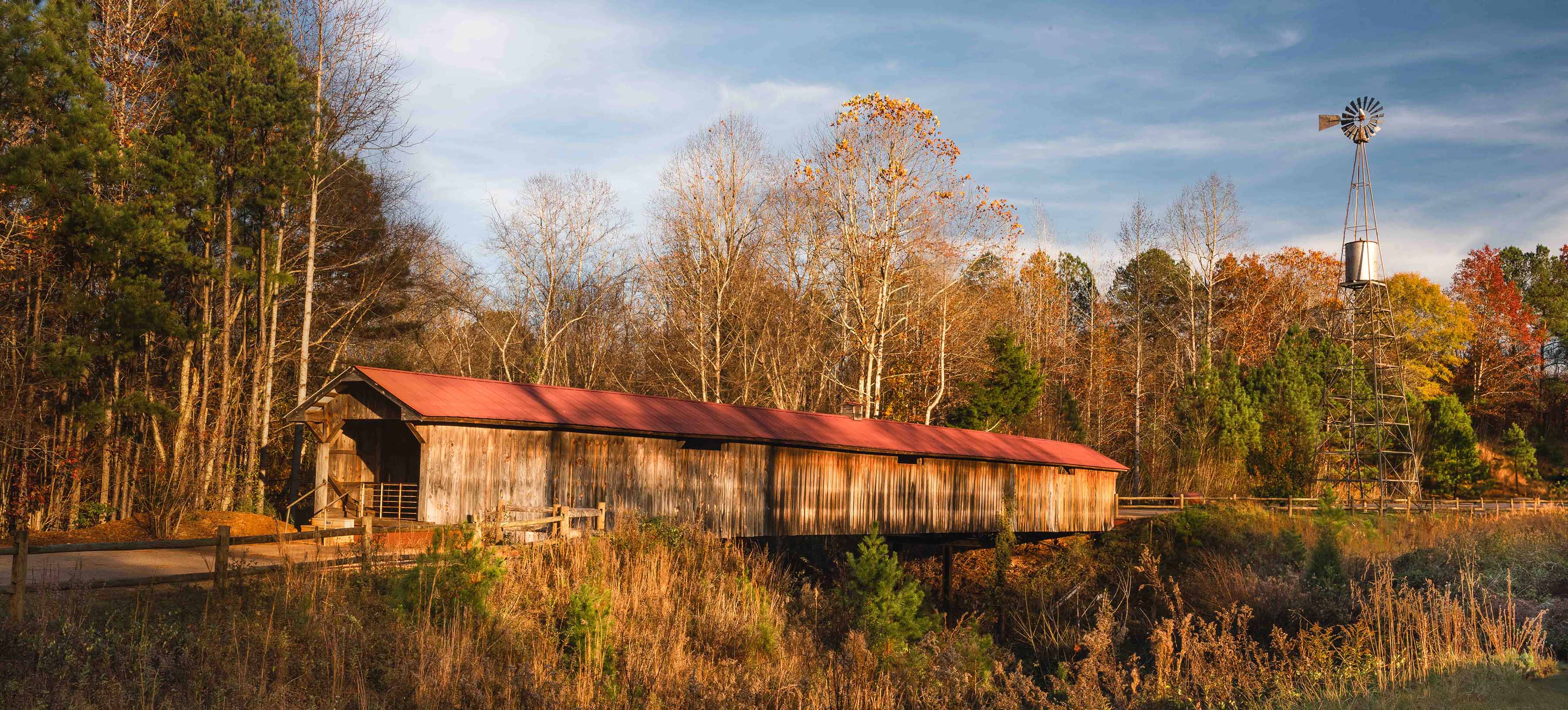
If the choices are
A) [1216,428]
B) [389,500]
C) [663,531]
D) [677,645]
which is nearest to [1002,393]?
[1216,428]

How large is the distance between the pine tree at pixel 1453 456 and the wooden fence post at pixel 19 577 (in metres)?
48.8

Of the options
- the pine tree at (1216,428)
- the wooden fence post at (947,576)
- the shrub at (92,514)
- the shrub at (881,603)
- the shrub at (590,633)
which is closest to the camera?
the shrub at (590,633)

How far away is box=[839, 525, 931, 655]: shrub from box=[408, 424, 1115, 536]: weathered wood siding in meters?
1.61

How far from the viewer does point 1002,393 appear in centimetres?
3531

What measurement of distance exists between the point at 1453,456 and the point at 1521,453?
494cm

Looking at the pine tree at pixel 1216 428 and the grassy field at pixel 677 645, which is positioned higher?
the pine tree at pixel 1216 428

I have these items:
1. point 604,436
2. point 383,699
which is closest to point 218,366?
point 604,436

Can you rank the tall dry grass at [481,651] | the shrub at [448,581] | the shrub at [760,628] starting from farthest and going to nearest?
the shrub at [760,628] → the shrub at [448,581] → the tall dry grass at [481,651]

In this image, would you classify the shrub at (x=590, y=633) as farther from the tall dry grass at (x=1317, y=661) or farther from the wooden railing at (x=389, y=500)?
the wooden railing at (x=389, y=500)

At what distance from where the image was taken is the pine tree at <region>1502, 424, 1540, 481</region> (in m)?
44.9

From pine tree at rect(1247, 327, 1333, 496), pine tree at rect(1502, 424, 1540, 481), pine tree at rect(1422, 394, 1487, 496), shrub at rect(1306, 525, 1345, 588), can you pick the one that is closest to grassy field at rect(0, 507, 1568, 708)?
shrub at rect(1306, 525, 1345, 588)

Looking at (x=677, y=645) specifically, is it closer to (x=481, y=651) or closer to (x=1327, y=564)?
(x=481, y=651)

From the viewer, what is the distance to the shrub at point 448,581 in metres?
9.90

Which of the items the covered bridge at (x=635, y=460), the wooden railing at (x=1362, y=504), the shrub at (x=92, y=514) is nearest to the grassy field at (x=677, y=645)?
the covered bridge at (x=635, y=460)
